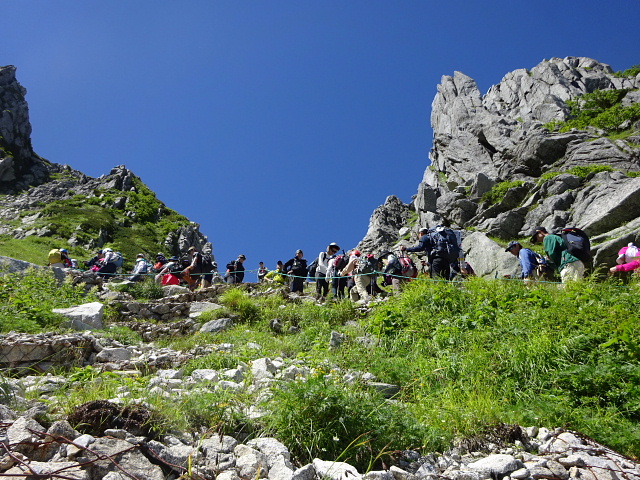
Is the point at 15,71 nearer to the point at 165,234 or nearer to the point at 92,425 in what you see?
the point at 165,234

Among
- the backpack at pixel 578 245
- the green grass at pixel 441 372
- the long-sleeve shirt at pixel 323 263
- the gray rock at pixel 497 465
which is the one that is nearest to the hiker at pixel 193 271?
the long-sleeve shirt at pixel 323 263

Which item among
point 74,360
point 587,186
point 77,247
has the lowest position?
point 74,360

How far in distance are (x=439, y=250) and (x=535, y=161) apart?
36.3 m

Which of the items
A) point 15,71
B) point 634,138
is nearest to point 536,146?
point 634,138

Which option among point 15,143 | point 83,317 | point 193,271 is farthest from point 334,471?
point 15,143

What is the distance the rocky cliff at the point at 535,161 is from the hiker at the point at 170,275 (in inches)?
486

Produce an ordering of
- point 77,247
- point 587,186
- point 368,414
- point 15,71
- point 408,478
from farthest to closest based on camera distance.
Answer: point 15,71
point 77,247
point 587,186
point 368,414
point 408,478

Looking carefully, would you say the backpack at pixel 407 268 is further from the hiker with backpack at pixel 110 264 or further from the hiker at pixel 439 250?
the hiker with backpack at pixel 110 264

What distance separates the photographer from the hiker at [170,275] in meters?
17.5

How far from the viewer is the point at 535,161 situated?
4372cm

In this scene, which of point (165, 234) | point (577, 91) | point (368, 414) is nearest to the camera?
point (368, 414)

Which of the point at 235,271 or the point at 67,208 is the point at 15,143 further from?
the point at 235,271

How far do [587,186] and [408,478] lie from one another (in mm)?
32251

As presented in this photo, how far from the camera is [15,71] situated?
92.1 m
